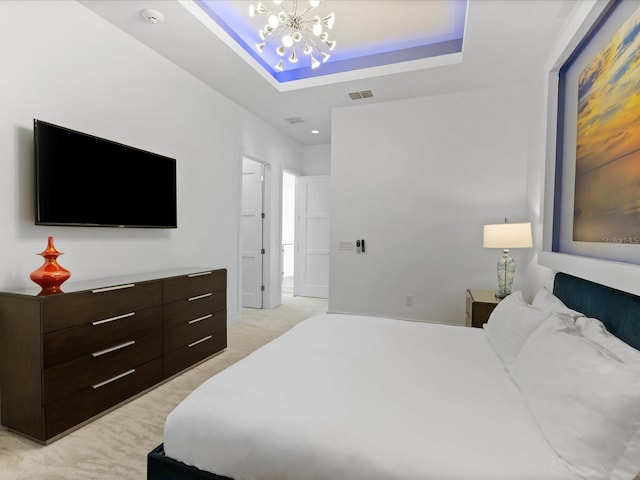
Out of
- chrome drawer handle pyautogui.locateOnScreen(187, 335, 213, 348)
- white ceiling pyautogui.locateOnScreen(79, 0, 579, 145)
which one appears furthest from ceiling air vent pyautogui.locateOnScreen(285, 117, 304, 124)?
chrome drawer handle pyautogui.locateOnScreen(187, 335, 213, 348)

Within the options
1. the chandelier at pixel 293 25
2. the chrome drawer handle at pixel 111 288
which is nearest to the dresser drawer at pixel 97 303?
the chrome drawer handle at pixel 111 288

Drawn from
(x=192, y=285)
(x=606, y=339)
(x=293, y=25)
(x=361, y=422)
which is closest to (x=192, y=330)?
(x=192, y=285)

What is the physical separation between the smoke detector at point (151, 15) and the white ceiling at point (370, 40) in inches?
1.4

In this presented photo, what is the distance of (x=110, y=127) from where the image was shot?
8.52ft

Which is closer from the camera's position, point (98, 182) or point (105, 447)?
point (105, 447)

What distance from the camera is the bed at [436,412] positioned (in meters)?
0.90

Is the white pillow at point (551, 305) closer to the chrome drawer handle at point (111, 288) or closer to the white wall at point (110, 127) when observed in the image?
the chrome drawer handle at point (111, 288)

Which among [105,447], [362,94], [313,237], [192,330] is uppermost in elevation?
[362,94]

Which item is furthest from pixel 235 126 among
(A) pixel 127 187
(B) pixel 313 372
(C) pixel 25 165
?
(B) pixel 313 372

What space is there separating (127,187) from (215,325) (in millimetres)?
1482

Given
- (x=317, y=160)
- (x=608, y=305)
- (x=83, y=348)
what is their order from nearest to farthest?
(x=608, y=305)
(x=83, y=348)
(x=317, y=160)

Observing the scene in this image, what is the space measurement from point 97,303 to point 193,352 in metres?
1.07

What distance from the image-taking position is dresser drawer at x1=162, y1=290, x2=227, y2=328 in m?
2.61

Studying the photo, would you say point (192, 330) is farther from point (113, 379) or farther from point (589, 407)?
point (589, 407)
